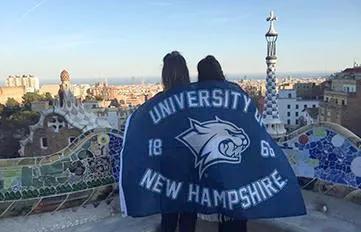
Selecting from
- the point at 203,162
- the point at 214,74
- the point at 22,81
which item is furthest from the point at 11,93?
the point at 203,162

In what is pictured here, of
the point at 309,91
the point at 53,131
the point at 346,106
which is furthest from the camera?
the point at 309,91

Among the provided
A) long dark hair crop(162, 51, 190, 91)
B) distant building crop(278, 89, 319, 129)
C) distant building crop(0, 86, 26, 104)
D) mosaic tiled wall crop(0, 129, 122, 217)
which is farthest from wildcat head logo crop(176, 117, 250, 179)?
distant building crop(0, 86, 26, 104)

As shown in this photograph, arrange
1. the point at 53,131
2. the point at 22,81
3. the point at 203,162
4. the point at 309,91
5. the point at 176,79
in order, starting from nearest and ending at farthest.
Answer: the point at 203,162 → the point at 176,79 → the point at 53,131 → the point at 309,91 → the point at 22,81

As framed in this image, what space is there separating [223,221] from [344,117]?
27.7 metres

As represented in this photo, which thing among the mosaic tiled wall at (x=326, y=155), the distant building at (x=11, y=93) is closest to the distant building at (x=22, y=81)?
the distant building at (x=11, y=93)

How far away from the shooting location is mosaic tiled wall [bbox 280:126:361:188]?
981 cm

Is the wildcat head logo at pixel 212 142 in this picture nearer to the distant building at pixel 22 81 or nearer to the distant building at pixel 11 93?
the distant building at pixel 11 93

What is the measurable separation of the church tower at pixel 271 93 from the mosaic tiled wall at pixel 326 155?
1.30 m

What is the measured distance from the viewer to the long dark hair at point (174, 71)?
3.24 m

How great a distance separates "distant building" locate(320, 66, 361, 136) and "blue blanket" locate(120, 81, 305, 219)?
26.4m

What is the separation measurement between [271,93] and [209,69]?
30.5 feet

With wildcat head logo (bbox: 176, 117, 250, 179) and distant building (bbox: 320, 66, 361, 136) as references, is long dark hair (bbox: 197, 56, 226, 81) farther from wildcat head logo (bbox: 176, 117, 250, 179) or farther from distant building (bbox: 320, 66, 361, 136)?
distant building (bbox: 320, 66, 361, 136)

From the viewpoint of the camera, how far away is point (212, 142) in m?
3.14

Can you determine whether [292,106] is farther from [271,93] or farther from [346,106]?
[271,93]
